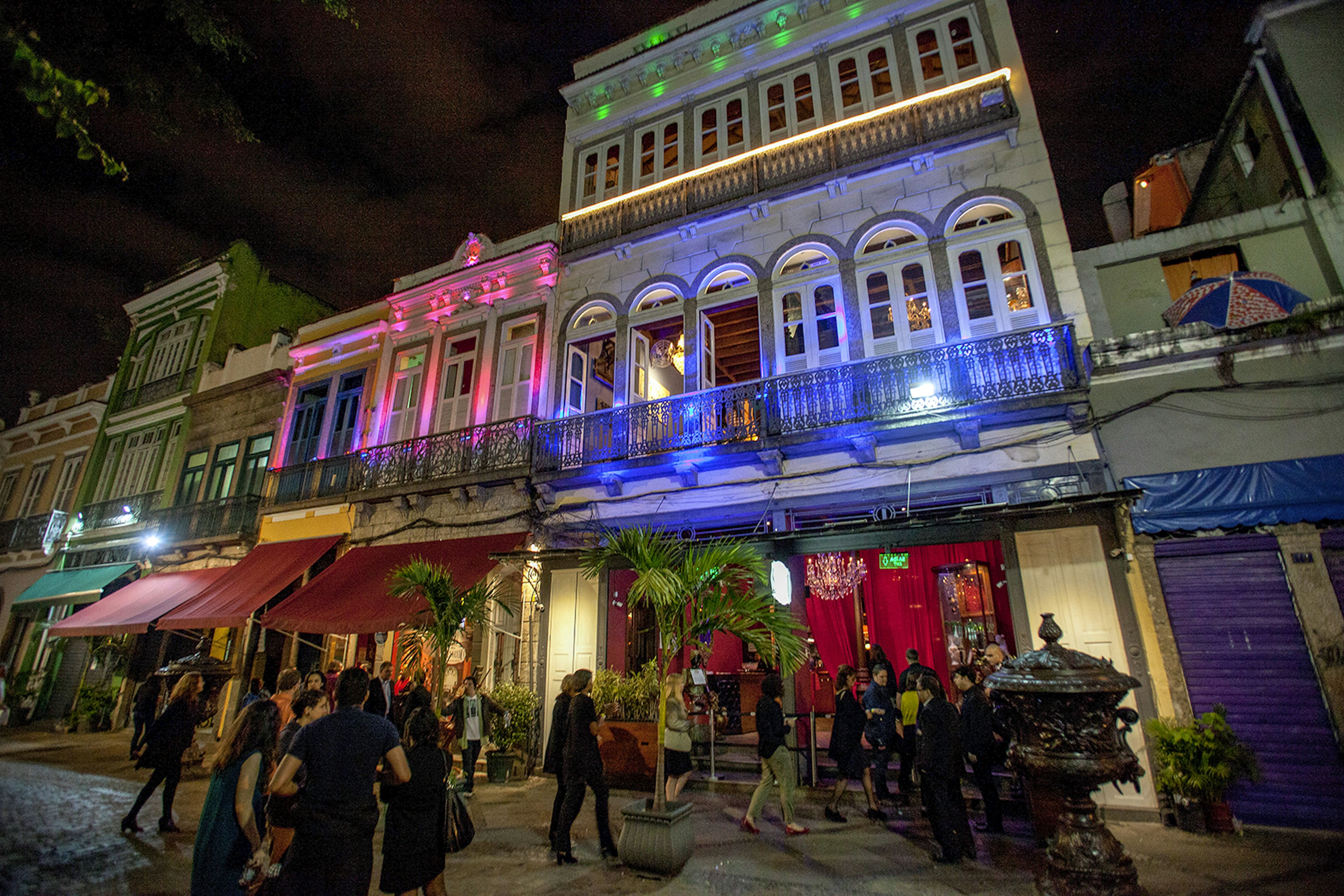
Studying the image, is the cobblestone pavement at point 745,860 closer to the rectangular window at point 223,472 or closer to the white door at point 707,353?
the white door at point 707,353

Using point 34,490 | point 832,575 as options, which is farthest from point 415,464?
point 34,490

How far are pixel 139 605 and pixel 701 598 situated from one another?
15.6 m

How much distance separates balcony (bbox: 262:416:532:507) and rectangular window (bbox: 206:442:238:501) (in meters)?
2.42

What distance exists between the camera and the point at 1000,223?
9.70m

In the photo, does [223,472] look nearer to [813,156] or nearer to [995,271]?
[813,156]

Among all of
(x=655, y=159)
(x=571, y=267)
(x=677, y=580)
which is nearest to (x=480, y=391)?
(x=571, y=267)

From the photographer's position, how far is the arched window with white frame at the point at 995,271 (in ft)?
30.5

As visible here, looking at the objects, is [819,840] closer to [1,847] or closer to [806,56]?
[1,847]

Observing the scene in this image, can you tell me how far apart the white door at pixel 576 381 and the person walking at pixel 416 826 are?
29.2 ft

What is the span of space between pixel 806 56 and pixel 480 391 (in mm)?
9822

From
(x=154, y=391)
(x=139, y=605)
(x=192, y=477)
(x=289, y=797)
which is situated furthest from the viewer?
(x=154, y=391)

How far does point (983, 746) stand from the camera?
645 centimetres

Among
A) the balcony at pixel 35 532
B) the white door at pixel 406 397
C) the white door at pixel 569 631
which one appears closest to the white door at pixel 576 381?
the white door at pixel 569 631

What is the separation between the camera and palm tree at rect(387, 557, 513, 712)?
28.8 feet
